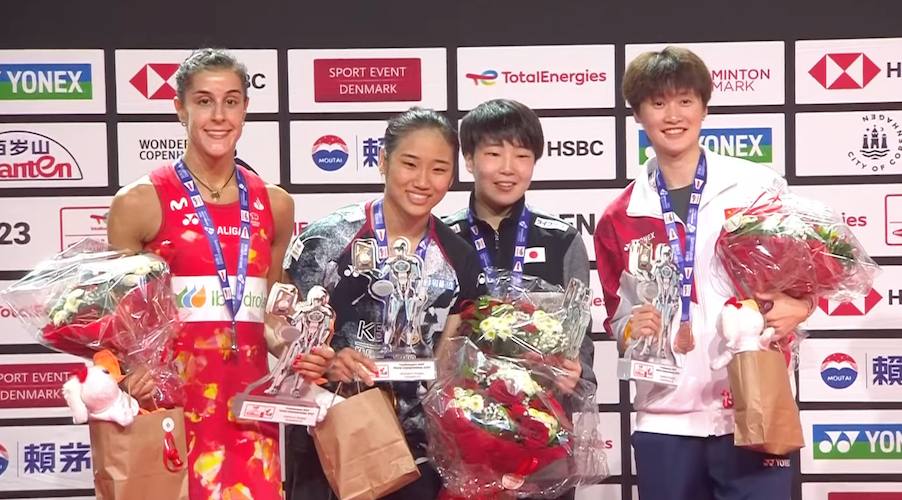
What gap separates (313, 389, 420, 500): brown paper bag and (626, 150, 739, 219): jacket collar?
1056 mm

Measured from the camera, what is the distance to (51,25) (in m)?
4.54

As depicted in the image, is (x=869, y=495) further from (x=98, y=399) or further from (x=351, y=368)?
(x=98, y=399)

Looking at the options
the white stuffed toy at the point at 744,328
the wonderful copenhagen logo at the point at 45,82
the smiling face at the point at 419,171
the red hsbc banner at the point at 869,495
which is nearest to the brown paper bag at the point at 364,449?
the smiling face at the point at 419,171

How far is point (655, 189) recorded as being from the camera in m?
3.11

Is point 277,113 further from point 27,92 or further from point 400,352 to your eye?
point 400,352

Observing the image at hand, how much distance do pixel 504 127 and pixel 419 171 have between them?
0.45 meters

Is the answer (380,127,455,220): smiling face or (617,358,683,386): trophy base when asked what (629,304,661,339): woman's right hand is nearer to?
(617,358,683,386): trophy base

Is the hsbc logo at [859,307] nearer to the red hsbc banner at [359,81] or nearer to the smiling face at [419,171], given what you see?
the red hsbc banner at [359,81]

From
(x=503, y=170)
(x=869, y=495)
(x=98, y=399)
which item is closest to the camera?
(x=98, y=399)

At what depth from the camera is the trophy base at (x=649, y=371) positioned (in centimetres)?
278

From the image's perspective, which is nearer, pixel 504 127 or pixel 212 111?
pixel 212 111

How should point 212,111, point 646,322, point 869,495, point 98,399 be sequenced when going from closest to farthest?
1. point 98,399
2. point 646,322
3. point 212,111
4. point 869,495

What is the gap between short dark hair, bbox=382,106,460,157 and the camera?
9.63 feet

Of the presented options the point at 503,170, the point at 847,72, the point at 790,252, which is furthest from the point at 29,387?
the point at 847,72
